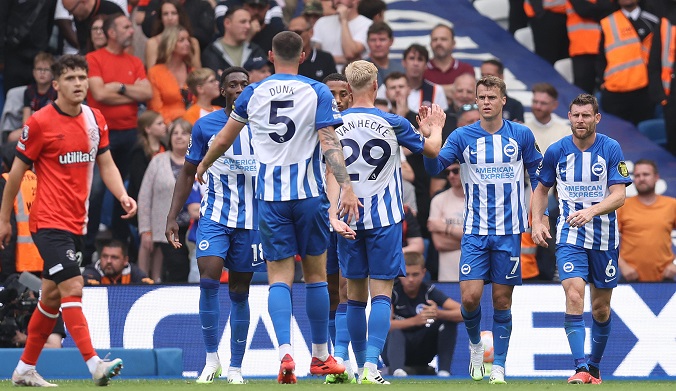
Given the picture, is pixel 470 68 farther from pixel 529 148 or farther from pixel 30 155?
pixel 30 155

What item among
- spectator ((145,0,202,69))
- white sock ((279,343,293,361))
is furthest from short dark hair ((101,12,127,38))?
white sock ((279,343,293,361))

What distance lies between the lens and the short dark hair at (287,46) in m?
10.3

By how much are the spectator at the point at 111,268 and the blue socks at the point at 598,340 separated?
4985 millimetres

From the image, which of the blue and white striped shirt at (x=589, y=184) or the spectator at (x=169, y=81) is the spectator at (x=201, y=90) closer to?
the spectator at (x=169, y=81)

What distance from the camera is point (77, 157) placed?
10688mm

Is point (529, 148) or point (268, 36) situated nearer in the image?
point (529, 148)

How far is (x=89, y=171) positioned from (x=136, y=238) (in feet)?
19.7

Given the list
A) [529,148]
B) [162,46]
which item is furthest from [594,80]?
[529,148]

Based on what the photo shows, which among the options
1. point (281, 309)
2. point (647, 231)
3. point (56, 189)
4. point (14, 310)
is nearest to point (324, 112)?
point (281, 309)

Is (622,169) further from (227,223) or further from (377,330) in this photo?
(227,223)

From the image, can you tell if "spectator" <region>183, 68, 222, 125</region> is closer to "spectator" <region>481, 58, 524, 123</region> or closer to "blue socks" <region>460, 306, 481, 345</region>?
"spectator" <region>481, 58, 524, 123</region>

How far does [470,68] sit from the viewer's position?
18.7 m

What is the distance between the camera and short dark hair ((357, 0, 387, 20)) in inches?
776

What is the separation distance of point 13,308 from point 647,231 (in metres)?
7.41
